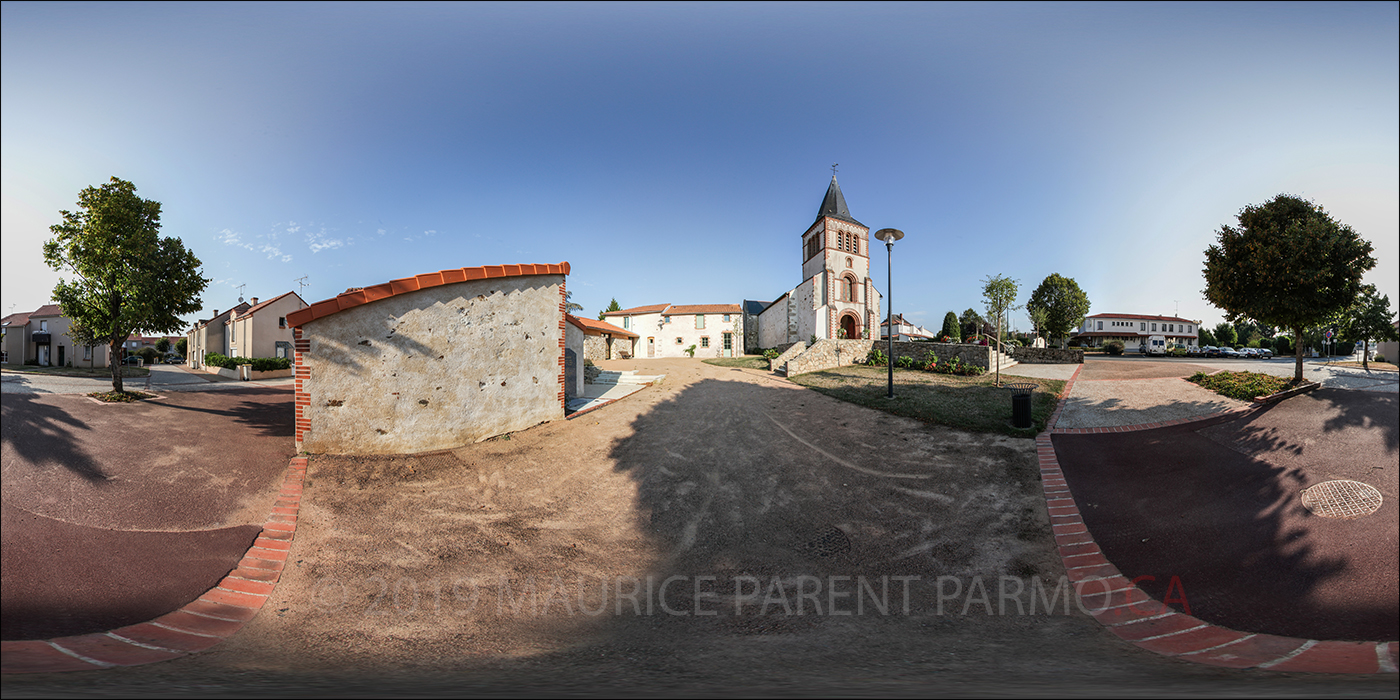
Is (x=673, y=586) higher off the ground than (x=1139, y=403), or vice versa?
(x=1139, y=403)

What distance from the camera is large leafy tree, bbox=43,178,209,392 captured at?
440 centimetres

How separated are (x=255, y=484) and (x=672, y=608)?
18.7 feet

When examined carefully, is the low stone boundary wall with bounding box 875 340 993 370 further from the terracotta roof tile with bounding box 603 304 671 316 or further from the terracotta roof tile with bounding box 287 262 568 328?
the terracotta roof tile with bounding box 603 304 671 316

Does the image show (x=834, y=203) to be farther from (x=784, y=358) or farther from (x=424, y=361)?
(x=424, y=361)

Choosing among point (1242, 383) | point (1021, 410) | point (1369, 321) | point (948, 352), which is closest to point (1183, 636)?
point (1021, 410)

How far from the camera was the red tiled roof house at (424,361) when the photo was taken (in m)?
6.32

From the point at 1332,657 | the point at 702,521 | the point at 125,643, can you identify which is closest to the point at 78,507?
the point at 125,643

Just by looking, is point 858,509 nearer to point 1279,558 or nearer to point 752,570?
point 752,570

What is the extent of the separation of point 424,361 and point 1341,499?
40.7 feet

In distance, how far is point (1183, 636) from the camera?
3.58 metres

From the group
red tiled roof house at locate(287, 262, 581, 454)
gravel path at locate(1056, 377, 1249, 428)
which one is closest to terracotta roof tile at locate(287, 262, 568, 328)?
red tiled roof house at locate(287, 262, 581, 454)

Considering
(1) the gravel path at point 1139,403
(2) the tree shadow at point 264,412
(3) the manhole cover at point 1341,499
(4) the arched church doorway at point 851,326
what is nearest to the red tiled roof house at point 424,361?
(2) the tree shadow at point 264,412

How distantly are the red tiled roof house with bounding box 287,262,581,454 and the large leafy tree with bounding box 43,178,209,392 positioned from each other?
51.3 inches

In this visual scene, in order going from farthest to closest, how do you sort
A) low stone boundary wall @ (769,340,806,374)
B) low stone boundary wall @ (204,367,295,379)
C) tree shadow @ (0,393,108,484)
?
1. low stone boundary wall @ (769,340,806,374)
2. low stone boundary wall @ (204,367,295,379)
3. tree shadow @ (0,393,108,484)
